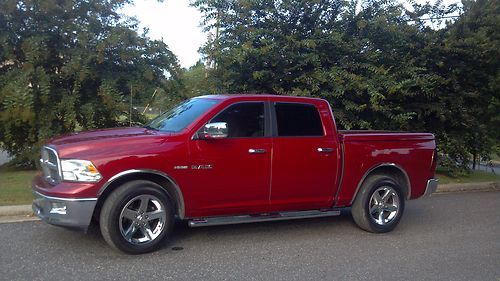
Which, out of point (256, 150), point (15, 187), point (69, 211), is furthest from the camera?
point (15, 187)

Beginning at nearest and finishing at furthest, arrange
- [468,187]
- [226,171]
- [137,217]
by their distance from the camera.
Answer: [137,217], [226,171], [468,187]

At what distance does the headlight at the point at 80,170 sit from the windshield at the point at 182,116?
1134 millimetres

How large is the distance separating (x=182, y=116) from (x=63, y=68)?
4447mm

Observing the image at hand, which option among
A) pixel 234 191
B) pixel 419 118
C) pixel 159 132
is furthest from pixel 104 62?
pixel 419 118

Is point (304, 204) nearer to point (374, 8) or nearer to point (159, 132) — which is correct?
point (159, 132)

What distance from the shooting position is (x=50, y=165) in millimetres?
5176

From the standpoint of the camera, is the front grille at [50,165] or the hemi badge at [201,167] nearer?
the front grille at [50,165]

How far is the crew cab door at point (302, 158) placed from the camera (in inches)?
233

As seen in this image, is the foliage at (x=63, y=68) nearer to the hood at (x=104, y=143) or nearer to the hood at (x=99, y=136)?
the hood at (x=99, y=136)

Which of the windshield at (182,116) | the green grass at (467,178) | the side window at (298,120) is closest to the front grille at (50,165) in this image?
the windshield at (182,116)

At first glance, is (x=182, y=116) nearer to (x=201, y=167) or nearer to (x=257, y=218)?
(x=201, y=167)

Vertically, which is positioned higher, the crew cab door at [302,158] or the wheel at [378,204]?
the crew cab door at [302,158]

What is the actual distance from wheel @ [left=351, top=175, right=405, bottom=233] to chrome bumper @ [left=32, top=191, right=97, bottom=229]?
11.5 feet

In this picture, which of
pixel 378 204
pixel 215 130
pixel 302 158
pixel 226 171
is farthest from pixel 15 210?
pixel 378 204
